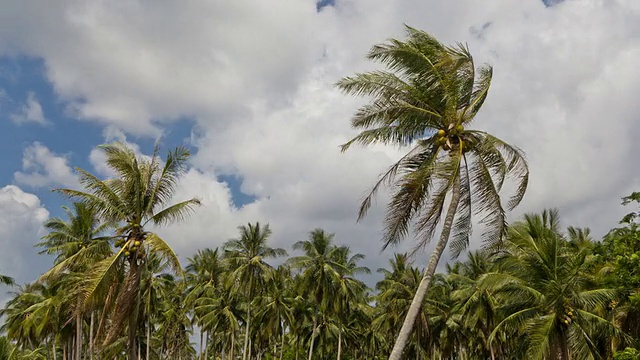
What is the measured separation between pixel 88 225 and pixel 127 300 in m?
17.6

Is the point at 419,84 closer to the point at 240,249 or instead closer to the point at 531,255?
the point at 531,255

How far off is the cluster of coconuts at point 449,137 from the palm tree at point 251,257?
28780mm

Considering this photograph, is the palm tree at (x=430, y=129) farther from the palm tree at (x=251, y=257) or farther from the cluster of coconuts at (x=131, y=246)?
the palm tree at (x=251, y=257)

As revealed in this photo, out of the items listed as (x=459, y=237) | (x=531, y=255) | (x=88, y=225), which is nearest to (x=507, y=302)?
(x=531, y=255)

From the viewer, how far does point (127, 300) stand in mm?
16484

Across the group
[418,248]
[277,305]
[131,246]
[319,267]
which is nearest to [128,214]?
[131,246]

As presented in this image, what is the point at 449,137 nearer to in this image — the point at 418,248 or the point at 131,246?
the point at 418,248

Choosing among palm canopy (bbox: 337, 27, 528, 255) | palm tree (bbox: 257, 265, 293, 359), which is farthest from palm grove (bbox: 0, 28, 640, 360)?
palm tree (bbox: 257, 265, 293, 359)

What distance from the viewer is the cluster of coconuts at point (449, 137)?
1413cm

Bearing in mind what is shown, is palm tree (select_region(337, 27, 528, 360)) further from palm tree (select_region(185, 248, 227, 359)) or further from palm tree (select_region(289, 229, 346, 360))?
palm tree (select_region(185, 248, 227, 359))

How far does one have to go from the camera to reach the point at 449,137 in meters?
14.2

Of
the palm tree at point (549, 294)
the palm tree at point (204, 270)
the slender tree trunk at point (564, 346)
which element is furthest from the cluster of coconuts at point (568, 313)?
the palm tree at point (204, 270)

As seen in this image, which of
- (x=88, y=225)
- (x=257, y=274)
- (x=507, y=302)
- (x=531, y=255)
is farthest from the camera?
(x=257, y=274)

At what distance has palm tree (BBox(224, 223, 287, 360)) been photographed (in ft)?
134
